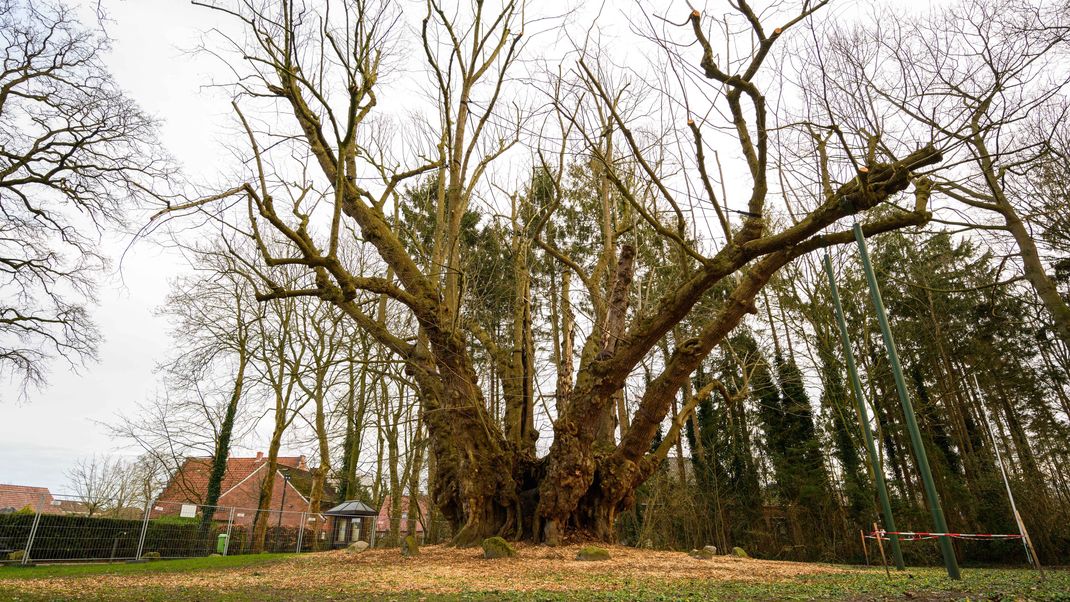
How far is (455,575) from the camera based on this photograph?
5.75 meters

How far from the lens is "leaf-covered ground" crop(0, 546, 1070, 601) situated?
3.93 metres

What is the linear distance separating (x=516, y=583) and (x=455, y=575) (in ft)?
3.36

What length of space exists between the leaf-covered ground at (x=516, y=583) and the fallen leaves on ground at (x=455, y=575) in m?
0.01

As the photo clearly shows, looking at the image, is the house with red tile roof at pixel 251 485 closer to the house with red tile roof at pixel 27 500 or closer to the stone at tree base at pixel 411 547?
the house with red tile roof at pixel 27 500

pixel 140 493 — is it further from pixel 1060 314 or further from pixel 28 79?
pixel 1060 314

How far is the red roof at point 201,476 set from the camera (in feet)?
56.0

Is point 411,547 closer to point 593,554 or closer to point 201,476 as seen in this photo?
point 593,554

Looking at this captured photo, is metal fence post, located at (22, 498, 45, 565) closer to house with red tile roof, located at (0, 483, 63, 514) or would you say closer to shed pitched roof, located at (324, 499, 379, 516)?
house with red tile roof, located at (0, 483, 63, 514)

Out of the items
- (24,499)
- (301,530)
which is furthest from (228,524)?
(24,499)

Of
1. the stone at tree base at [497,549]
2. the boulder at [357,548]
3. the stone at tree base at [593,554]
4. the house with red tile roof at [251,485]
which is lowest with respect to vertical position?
the boulder at [357,548]

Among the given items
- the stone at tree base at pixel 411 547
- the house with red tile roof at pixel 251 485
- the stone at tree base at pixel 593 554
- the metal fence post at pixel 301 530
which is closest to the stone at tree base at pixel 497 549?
the stone at tree base at pixel 593 554

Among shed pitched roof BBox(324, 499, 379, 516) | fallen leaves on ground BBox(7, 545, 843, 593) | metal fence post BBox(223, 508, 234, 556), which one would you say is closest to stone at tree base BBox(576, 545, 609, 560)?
fallen leaves on ground BBox(7, 545, 843, 593)

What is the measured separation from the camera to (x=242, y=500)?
3100 cm

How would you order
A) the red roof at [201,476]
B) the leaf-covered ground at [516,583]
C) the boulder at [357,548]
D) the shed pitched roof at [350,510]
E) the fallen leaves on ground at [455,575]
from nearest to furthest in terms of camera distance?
the leaf-covered ground at [516,583], the fallen leaves on ground at [455,575], the boulder at [357,548], the shed pitched roof at [350,510], the red roof at [201,476]
